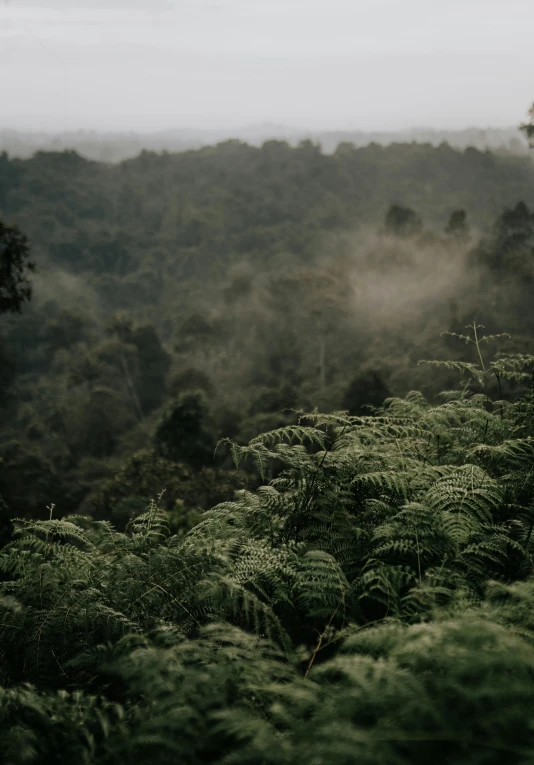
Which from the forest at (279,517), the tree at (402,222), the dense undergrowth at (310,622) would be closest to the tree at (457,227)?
the forest at (279,517)

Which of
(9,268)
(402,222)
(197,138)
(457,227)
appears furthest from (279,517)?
(197,138)

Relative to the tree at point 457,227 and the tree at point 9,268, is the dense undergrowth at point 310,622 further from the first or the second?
the tree at point 457,227

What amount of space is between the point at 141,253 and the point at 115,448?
155ft

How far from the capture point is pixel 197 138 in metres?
145

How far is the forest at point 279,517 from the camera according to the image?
4.87 ft

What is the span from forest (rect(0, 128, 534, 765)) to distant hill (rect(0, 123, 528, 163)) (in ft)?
188

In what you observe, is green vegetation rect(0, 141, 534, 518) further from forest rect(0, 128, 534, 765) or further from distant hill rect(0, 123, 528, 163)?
distant hill rect(0, 123, 528, 163)

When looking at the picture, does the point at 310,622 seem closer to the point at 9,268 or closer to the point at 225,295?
the point at 9,268

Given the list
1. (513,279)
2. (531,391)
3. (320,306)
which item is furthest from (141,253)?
(531,391)

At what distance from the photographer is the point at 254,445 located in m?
3.15

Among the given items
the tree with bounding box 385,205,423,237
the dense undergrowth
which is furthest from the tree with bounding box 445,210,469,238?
the dense undergrowth

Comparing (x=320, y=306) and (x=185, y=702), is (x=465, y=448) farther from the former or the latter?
(x=320, y=306)

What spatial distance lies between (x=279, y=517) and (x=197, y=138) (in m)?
156

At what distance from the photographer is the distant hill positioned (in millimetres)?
110688
